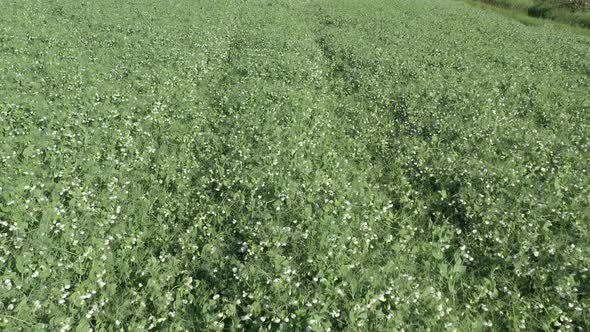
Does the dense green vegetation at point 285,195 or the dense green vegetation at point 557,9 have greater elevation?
the dense green vegetation at point 557,9

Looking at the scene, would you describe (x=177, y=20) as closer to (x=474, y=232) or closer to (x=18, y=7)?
(x=18, y=7)

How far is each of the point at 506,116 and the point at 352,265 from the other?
9.25 m

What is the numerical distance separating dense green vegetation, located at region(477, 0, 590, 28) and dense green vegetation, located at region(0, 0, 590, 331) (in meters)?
28.8

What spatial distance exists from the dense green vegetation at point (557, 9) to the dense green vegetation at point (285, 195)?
2878 cm

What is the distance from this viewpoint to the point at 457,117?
11.0 m

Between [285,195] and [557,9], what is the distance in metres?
47.8

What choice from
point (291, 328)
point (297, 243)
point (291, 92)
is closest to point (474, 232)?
point (297, 243)

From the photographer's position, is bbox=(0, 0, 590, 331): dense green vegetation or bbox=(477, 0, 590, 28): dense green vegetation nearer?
bbox=(0, 0, 590, 331): dense green vegetation

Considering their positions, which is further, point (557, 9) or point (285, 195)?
point (557, 9)

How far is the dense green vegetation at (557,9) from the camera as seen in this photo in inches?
1420

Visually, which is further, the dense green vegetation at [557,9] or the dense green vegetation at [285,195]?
the dense green vegetation at [557,9]

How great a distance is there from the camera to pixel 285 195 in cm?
683

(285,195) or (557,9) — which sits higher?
(557,9)

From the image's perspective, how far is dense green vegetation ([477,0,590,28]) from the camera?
36.1 m
